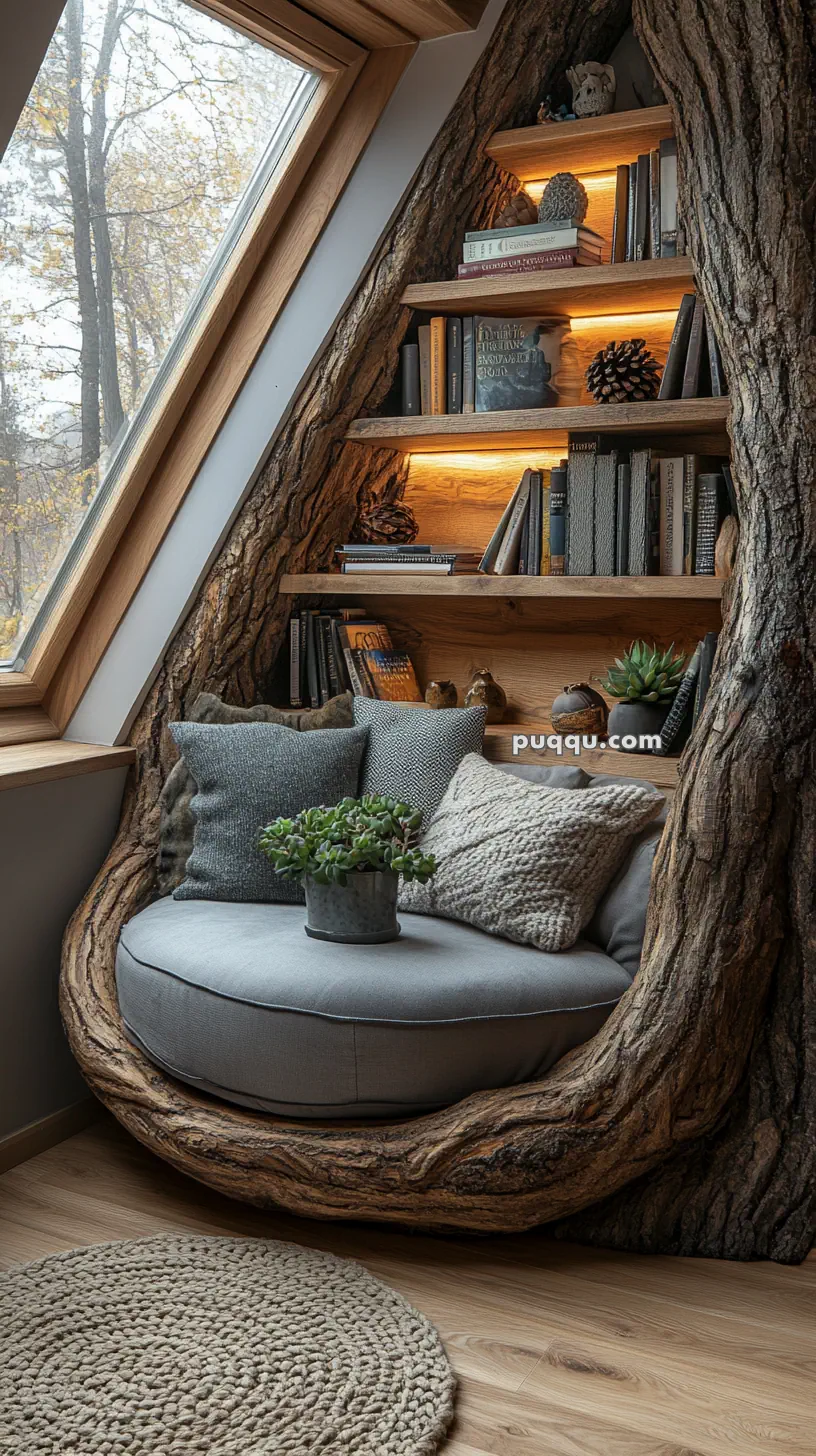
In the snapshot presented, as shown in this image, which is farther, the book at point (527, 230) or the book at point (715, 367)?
the book at point (527, 230)

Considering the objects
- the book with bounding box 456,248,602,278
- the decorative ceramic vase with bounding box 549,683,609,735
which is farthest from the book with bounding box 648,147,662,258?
the decorative ceramic vase with bounding box 549,683,609,735

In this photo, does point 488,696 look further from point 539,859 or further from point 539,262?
point 539,262

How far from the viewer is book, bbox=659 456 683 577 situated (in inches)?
104

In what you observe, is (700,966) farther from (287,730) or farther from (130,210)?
(130,210)

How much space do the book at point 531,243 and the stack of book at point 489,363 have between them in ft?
0.48

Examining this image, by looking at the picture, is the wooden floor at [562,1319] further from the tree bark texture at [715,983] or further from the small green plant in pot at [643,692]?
the small green plant in pot at [643,692]

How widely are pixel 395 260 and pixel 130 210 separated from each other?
665mm

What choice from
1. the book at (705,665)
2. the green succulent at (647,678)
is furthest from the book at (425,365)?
the book at (705,665)

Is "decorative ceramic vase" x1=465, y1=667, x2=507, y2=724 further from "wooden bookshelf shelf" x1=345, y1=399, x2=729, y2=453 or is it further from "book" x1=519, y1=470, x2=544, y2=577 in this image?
"wooden bookshelf shelf" x1=345, y1=399, x2=729, y2=453

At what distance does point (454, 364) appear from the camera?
2959 millimetres

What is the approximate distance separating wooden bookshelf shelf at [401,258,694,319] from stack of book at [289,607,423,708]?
31.7 inches

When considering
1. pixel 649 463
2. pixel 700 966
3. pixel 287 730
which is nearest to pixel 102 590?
pixel 287 730

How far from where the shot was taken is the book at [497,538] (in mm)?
2879

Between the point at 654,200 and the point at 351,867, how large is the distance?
5.27ft
